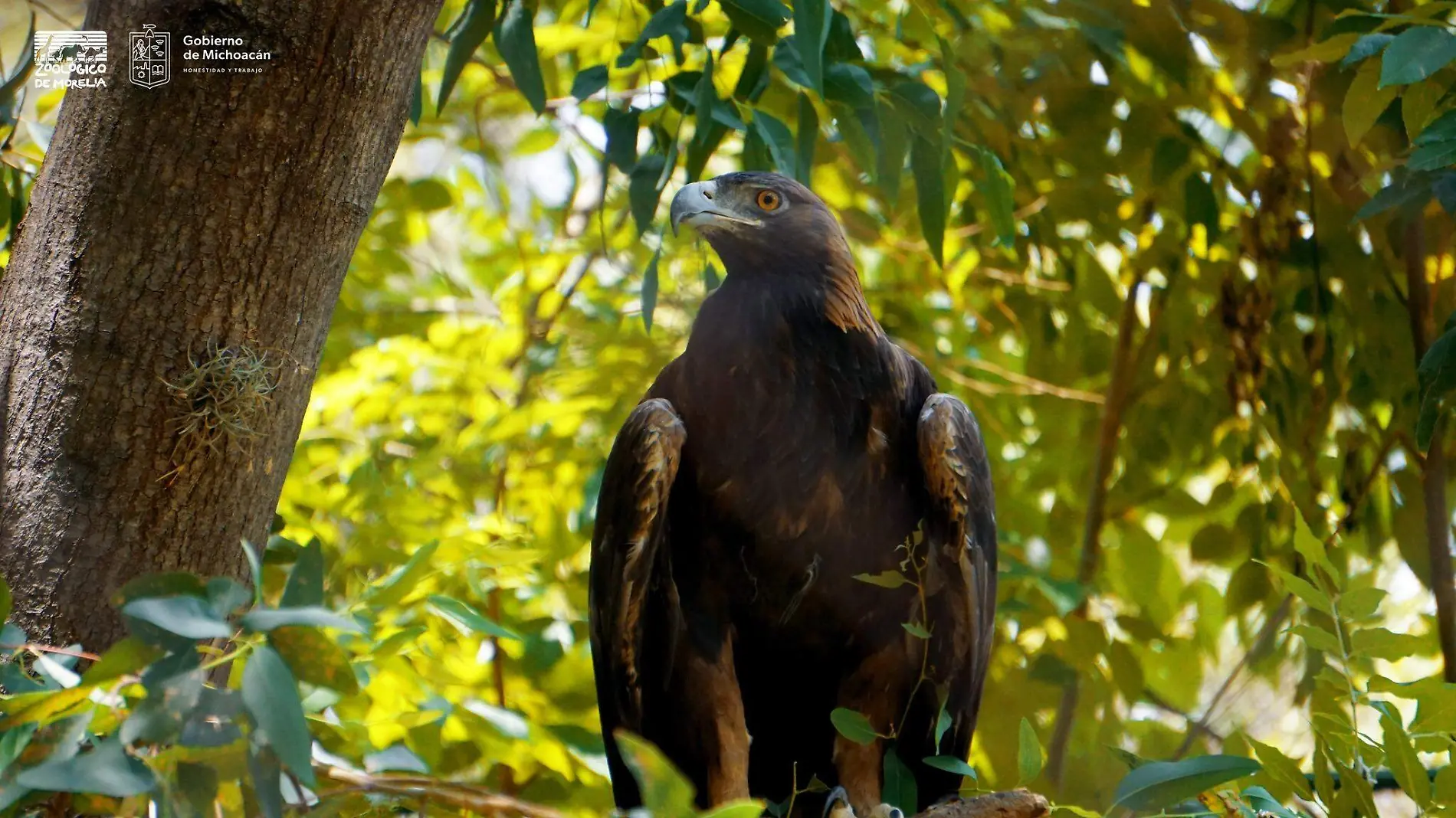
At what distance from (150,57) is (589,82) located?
1201mm

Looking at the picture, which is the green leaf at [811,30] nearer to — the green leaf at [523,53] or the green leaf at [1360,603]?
the green leaf at [523,53]

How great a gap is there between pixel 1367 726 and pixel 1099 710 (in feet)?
12.2

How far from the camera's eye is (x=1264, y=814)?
7.40 ft

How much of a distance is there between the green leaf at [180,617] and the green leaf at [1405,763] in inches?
69.5

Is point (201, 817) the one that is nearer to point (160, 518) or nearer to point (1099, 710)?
point (160, 518)

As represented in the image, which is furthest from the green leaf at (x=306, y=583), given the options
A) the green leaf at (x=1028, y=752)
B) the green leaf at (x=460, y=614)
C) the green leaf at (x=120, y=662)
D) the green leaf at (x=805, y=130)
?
the green leaf at (x=805, y=130)

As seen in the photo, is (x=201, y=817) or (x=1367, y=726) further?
(x=1367, y=726)

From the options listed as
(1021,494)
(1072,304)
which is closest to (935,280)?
(1072,304)

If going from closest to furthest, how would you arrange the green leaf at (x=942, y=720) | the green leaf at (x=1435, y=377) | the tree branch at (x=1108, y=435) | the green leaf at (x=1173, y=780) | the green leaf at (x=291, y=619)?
the green leaf at (x=291, y=619)
the green leaf at (x=1173, y=780)
the green leaf at (x=1435, y=377)
the green leaf at (x=942, y=720)
the tree branch at (x=1108, y=435)

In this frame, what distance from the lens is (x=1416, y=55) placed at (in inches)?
92.4

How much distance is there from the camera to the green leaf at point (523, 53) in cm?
301

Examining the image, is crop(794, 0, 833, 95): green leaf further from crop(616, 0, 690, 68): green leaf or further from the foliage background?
crop(616, 0, 690, 68): green leaf

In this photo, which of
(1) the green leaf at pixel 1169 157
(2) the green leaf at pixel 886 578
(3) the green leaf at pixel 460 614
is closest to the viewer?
(3) the green leaf at pixel 460 614

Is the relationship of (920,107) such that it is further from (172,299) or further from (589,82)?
(172,299)
